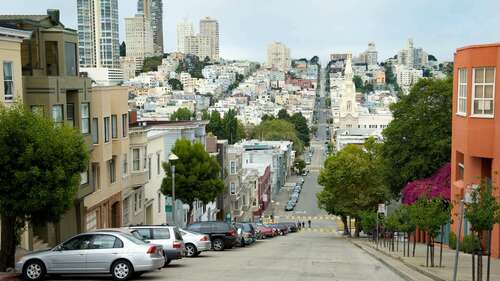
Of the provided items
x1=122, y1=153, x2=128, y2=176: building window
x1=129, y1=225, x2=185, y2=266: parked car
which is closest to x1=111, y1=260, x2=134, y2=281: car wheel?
x1=129, y1=225, x2=185, y2=266: parked car

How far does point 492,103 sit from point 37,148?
19.4 meters

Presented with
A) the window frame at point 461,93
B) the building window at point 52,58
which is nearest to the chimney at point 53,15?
the building window at point 52,58

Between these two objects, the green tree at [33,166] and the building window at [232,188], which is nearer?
the green tree at [33,166]

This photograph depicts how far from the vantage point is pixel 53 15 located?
1427 inches

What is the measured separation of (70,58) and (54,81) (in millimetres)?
2901

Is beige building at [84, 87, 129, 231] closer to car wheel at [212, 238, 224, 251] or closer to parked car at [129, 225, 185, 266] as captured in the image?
car wheel at [212, 238, 224, 251]

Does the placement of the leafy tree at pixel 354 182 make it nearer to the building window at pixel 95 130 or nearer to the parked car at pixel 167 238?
the building window at pixel 95 130

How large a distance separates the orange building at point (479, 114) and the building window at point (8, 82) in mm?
17743

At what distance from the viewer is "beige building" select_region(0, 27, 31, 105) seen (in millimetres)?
27734

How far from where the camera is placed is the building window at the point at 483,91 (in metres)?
32.3

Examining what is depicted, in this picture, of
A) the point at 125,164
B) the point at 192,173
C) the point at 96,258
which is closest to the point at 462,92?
the point at 96,258

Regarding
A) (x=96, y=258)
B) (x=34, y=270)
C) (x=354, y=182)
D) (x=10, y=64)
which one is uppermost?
(x=10, y=64)

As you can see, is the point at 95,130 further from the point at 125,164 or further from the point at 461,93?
the point at 461,93

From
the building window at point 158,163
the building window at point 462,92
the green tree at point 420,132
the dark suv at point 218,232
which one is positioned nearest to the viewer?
the building window at point 462,92
